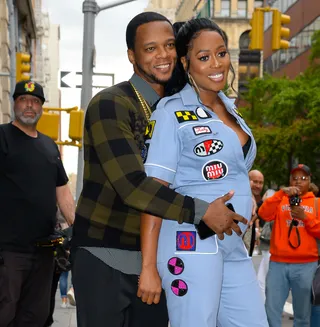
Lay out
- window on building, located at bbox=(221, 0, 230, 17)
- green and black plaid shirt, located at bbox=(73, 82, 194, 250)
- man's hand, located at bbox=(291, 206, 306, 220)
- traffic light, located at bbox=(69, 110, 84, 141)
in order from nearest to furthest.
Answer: green and black plaid shirt, located at bbox=(73, 82, 194, 250) → man's hand, located at bbox=(291, 206, 306, 220) → traffic light, located at bbox=(69, 110, 84, 141) → window on building, located at bbox=(221, 0, 230, 17)

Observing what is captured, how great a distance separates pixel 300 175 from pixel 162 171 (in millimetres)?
5188

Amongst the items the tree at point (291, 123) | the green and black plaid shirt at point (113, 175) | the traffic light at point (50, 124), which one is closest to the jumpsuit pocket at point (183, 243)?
the green and black plaid shirt at point (113, 175)

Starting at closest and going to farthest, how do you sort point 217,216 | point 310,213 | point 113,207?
point 217,216 → point 113,207 → point 310,213

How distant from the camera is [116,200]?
3.29 metres

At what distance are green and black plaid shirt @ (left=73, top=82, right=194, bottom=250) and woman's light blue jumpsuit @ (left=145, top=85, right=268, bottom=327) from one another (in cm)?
9

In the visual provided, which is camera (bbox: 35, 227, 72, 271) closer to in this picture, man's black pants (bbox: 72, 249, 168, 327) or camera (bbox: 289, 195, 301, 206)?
man's black pants (bbox: 72, 249, 168, 327)

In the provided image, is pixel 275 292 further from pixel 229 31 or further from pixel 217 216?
pixel 229 31

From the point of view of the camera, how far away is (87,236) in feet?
10.9

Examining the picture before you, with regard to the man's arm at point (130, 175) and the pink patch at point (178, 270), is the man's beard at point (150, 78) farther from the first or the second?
the pink patch at point (178, 270)

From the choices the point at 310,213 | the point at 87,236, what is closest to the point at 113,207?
the point at 87,236

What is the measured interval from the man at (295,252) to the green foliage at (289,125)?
74.7 ft

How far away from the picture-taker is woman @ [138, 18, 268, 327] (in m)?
3.05

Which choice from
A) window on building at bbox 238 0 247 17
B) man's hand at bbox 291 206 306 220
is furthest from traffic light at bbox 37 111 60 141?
window on building at bbox 238 0 247 17

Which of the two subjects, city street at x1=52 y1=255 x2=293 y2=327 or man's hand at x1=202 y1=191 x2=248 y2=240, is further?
city street at x1=52 y1=255 x2=293 y2=327
